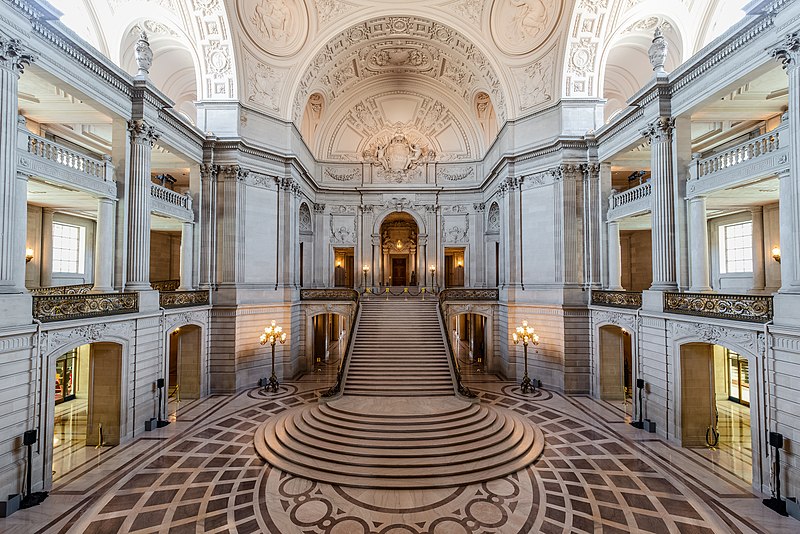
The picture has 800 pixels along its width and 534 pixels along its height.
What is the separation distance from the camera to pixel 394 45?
802 inches

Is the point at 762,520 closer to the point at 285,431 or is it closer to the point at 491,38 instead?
the point at 285,431

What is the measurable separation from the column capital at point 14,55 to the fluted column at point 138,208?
3.49 m

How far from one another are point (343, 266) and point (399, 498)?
19.3 meters

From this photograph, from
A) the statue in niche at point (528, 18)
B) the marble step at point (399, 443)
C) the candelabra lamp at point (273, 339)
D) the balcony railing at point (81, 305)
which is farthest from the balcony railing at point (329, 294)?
the statue in niche at point (528, 18)

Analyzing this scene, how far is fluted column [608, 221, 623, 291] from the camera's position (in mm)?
15656

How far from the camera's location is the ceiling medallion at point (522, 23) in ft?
54.0

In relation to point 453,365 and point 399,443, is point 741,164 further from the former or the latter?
point 399,443

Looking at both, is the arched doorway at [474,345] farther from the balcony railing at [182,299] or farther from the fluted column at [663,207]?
the balcony railing at [182,299]

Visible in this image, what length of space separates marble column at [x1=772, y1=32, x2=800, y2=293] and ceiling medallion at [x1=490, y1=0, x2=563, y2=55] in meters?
10.3

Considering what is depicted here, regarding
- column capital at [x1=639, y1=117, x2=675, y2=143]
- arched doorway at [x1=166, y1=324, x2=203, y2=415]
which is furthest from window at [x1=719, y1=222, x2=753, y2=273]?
arched doorway at [x1=166, y1=324, x2=203, y2=415]

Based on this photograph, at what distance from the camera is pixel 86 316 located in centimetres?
966

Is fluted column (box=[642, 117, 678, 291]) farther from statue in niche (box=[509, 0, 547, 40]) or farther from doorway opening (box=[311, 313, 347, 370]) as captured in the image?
doorway opening (box=[311, 313, 347, 370])

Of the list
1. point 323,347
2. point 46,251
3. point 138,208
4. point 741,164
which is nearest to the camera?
point 741,164

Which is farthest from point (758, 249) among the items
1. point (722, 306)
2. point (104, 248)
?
point (104, 248)
